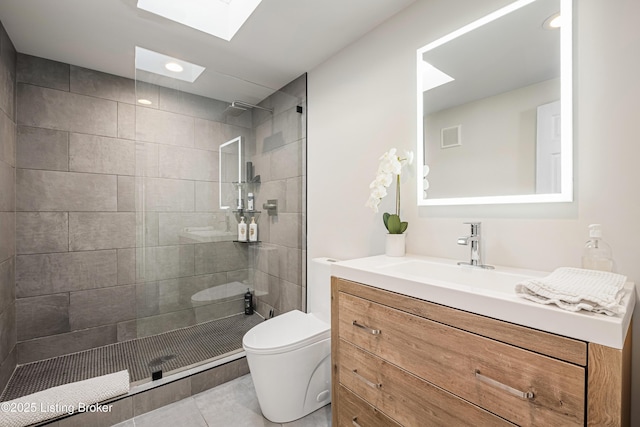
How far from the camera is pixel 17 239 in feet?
7.29

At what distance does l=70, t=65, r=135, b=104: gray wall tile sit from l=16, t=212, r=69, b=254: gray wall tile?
104cm

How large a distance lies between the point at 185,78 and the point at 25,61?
133cm

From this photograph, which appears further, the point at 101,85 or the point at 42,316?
the point at 101,85

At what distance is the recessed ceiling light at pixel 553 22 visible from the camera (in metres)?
1.18

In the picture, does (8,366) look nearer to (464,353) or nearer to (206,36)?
(206,36)

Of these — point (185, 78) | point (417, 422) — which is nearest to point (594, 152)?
point (417, 422)

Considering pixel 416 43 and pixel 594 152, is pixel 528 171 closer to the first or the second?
pixel 594 152

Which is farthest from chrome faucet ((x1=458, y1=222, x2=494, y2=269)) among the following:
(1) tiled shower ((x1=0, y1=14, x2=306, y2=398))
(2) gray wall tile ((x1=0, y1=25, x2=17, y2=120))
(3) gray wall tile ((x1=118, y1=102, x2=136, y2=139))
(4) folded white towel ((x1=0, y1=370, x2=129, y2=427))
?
(2) gray wall tile ((x1=0, y1=25, x2=17, y2=120))

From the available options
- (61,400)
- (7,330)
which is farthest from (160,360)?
(7,330)

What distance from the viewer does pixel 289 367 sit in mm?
1628

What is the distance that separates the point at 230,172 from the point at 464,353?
1890mm

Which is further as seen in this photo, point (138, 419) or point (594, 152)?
point (138, 419)

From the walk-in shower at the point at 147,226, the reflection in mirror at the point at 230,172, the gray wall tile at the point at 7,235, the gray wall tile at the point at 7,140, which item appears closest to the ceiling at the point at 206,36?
the walk-in shower at the point at 147,226

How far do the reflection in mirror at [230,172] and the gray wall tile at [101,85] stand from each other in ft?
3.95
